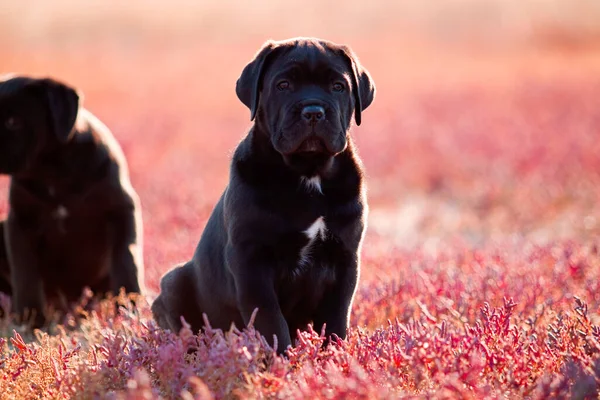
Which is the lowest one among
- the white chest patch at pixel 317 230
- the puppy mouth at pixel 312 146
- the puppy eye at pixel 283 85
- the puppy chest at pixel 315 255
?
the puppy chest at pixel 315 255

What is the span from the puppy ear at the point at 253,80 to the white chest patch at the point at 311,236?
59 centimetres

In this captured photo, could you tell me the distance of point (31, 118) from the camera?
16.7 ft

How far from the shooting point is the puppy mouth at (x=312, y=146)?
365 cm

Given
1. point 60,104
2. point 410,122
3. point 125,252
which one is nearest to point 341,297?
point 125,252

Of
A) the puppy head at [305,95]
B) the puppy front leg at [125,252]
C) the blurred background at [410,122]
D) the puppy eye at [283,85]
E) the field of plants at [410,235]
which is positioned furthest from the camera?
the blurred background at [410,122]

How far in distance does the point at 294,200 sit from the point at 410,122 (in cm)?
961

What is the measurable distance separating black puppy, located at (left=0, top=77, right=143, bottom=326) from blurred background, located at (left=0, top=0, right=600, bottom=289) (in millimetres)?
717

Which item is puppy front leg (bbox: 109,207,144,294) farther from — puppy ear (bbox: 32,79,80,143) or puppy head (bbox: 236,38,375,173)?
puppy head (bbox: 236,38,375,173)

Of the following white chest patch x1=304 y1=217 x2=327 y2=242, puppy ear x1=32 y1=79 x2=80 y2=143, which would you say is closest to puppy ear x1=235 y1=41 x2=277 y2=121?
white chest patch x1=304 y1=217 x2=327 y2=242

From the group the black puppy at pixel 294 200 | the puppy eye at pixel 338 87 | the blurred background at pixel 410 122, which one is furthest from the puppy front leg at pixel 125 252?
the puppy eye at pixel 338 87

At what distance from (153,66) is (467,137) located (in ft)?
43.0

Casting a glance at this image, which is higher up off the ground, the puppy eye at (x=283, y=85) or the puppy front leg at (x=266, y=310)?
the puppy eye at (x=283, y=85)

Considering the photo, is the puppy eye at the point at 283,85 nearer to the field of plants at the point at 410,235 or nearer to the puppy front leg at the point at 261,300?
the puppy front leg at the point at 261,300

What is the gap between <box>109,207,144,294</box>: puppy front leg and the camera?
5246 mm
